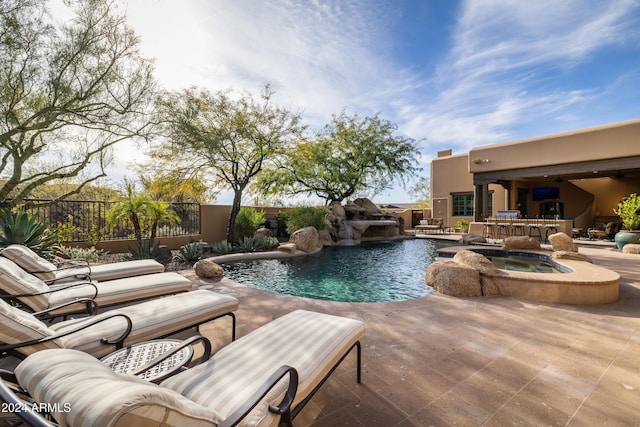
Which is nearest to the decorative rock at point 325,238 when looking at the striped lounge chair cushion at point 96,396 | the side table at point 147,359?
the side table at point 147,359

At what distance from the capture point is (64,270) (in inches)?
154

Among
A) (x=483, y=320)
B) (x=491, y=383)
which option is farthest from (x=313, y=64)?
(x=491, y=383)

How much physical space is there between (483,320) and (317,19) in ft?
24.1

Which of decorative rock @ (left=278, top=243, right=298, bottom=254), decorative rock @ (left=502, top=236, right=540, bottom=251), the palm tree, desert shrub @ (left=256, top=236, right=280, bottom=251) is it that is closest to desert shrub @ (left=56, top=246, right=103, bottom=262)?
the palm tree

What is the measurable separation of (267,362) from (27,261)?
3610 mm

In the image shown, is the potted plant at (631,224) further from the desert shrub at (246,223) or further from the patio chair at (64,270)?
the patio chair at (64,270)

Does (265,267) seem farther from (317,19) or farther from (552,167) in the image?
(552,167)

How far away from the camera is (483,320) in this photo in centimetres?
325

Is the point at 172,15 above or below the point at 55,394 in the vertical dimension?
above

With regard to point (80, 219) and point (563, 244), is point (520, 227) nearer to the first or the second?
point (563, 244)

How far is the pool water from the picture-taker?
4.97m

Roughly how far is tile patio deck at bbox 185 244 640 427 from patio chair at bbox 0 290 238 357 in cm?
43

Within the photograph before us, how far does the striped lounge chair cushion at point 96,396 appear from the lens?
2.43 ft

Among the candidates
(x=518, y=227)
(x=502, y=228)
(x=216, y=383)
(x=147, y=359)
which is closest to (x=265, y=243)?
(x=147, y=359)
